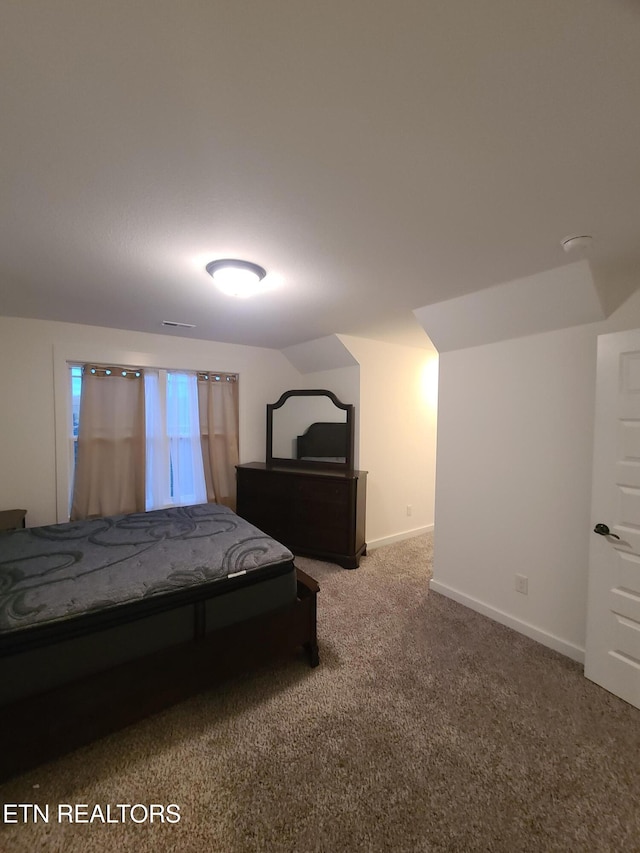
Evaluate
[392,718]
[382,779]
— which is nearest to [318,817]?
[382,779]

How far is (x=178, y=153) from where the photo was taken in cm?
104

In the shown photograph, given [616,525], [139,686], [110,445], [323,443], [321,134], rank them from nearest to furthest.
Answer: [321,134] → [139,686] → [616,525] → [110,445] → [323,443]

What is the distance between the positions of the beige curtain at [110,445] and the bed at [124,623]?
95 centimetres

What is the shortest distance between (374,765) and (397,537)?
2.64 m

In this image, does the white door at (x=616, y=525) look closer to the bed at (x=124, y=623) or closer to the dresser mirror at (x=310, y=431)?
the bed at (x=124, y=623)

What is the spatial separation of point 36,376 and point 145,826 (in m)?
3.15

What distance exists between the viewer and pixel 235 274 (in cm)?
183

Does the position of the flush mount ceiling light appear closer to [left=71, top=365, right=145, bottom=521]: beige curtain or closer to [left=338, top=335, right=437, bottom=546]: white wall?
[left=338, top=335, right=437, bottom=546]: white wall

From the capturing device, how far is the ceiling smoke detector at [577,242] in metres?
1.47

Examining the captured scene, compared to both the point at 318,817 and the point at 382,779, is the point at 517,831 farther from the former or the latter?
the point at 318,817

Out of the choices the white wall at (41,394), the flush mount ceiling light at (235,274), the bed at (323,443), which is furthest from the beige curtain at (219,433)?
the flush mount ceiling light at (235,274)

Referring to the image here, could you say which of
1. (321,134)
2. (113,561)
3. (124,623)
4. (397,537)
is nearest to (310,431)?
(397,537)

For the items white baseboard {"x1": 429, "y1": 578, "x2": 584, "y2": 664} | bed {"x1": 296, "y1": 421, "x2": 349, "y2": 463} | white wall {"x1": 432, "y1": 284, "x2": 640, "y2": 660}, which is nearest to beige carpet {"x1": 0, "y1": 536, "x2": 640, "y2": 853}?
white baseboard {"x1": 429, "y1": 578, "x2": 584, "y2": 664}

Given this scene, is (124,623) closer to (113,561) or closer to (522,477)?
(113,561)
